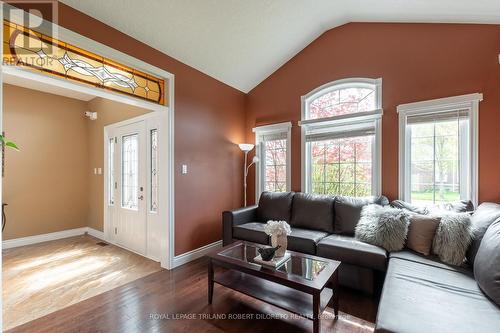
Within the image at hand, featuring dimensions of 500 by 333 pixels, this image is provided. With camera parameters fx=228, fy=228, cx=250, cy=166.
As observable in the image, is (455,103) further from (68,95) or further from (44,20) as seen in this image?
(68,95)

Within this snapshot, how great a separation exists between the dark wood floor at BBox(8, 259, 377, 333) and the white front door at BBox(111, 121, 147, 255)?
3.73 feet

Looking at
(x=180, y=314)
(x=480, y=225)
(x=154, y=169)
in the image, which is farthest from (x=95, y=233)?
(x=480, y=225)

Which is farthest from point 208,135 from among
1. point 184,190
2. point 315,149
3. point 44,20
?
point 44,20

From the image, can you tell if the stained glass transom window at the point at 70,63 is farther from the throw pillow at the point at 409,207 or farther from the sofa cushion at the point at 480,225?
the sofa cushion at the point at 480,225

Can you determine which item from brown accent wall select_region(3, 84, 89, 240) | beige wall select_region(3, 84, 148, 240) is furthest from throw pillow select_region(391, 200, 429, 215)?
brown accent wall select_region(3, 84, 89, 240)

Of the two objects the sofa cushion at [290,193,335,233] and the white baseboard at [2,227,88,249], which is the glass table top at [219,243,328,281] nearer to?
the sofa cushion at [290,193,335,233]

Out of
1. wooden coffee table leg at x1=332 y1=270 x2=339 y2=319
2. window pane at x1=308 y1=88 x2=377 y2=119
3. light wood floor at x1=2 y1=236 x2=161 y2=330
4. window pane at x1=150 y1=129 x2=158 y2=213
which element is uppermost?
window pane at x1=308 y1=88 x2=377 y2=119

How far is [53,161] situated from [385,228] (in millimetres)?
5461

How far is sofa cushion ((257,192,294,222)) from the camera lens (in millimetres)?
3359

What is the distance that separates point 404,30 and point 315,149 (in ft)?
6.09

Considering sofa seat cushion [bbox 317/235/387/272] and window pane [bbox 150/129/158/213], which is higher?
window pane [bbox 150/129/158/213]

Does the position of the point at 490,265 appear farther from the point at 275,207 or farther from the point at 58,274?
the point at 58,274

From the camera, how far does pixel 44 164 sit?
4164 mm

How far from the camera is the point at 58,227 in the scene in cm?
429
